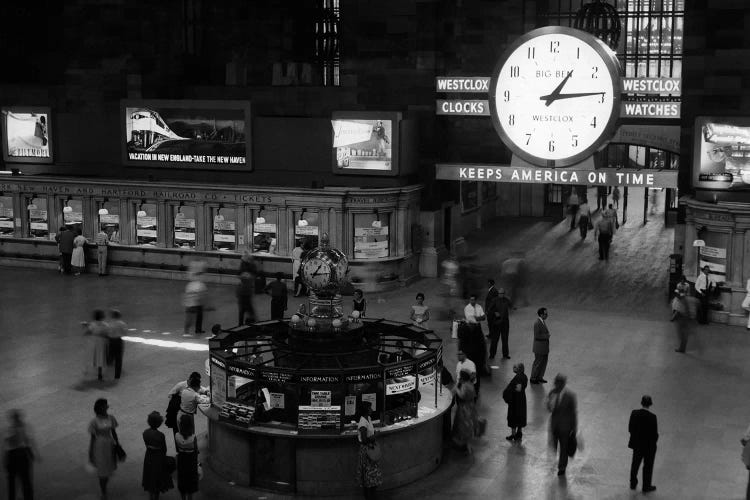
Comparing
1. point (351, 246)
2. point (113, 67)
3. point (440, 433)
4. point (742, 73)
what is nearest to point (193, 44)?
point (113, 67)

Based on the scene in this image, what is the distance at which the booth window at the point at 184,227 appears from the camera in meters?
31.1

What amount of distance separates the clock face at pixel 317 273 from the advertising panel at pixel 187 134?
1637cm

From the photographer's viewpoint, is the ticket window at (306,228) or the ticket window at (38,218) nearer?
the ticket window at (306,228)

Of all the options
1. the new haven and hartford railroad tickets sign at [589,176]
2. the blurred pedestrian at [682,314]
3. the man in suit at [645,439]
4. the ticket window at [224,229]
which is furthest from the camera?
the ticket window at [224,229]

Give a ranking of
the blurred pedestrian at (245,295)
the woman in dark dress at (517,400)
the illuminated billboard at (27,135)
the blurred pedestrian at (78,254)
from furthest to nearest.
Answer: the illuminated billboard at (27,135)
the blurred pedestrian at (78,254)
the blurred pedestrian at (245,295)
the woman in dark dress at (517,400)

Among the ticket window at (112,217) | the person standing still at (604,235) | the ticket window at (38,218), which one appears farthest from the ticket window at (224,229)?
the person standing still at (604,235)

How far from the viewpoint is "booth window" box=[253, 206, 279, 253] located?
1183 inches

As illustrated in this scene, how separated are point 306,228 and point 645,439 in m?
16.4

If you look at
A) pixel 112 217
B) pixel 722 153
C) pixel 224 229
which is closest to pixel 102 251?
pixel 112 217

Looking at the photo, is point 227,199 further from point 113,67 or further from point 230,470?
point 230,470

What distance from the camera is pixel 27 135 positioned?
34250mm

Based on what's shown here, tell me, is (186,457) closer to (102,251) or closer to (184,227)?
(184,227)

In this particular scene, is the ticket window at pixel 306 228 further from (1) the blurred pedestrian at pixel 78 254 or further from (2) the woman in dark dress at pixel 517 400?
(2) the woman in dark dress at pixel 517 400

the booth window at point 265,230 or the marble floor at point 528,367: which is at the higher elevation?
the booth window at point 265,230
